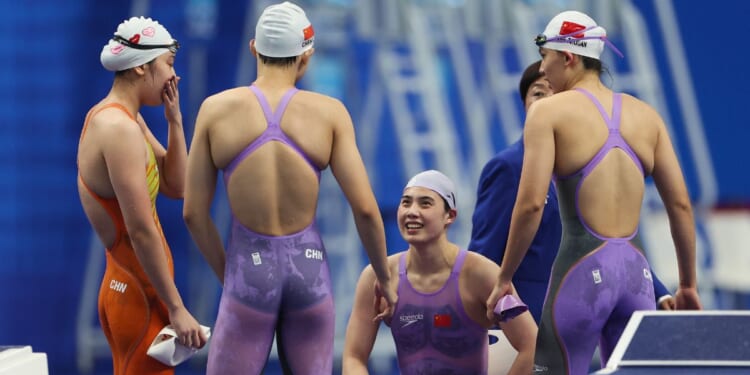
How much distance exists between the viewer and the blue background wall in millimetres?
8359

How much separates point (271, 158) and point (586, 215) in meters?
1.09

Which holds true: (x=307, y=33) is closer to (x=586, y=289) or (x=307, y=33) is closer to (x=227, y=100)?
(x=227, y=100)

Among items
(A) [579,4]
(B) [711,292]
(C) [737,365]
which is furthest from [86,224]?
(C) [737,365]

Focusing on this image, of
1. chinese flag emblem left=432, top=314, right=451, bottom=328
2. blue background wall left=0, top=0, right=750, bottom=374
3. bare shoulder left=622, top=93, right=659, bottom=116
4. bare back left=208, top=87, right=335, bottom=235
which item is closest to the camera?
bare back left=208, top=87, right=335, bottom=235

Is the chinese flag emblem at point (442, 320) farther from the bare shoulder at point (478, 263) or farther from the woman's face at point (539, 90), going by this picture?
the woman's face at point (539, 90)

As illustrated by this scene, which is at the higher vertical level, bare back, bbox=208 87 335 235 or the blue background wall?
bare back, bbox=208 87 335 235

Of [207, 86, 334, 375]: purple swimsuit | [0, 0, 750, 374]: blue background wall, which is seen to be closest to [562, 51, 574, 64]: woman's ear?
[207, 86, 334, 375]: purple swimsuit

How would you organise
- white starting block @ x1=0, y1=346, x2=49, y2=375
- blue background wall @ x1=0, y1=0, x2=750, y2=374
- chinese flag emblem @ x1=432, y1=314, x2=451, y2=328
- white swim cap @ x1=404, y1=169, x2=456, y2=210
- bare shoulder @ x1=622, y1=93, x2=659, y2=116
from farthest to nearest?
1. blue background wall @ x1=0, y1=0, x2=750, y2=374
2. white swim cap @ x1=404, y1=169, x2=456, y2=210
3. chinese flag emblem @ x1=432, y1=314, x2=451, y2=328
4. bare shoulder @ x1=622, y1=93, x2=659, y2=116
5. white starting block @ x1=0, y1=346, x2=49, y2=375

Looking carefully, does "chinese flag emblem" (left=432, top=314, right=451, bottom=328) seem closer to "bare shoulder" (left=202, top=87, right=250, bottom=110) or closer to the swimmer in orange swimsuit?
the swimmer in orange swimsuit

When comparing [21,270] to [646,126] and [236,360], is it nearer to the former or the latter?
[236,360]

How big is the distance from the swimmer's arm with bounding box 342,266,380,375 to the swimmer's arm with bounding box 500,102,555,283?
0.63m

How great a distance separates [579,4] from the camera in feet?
27.9

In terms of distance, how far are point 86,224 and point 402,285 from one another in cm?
396

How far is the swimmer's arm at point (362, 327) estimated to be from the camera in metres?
4.86
